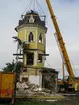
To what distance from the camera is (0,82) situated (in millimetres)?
25797

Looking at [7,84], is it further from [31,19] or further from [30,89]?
[31,19]

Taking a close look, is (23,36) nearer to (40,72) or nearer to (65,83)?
(40,72)

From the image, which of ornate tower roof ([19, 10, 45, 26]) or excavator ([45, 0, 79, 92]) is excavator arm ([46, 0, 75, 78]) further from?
ornate tower roof ([19, 10, 45, 26])

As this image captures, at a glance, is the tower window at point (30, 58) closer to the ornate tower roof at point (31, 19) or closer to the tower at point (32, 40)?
the tower at point (32, 40)

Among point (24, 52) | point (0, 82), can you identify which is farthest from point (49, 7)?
point (0, 82)

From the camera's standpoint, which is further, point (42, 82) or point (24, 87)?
point (42, 82)

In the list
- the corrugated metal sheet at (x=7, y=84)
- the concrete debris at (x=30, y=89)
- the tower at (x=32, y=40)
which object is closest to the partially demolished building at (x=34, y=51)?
the tower at (x=32, y=40)

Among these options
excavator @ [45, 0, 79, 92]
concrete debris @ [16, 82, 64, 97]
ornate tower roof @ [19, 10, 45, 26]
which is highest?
ornate tower roof @ [19, 10, 45, 26]

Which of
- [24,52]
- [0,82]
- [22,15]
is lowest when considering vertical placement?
[0,82]

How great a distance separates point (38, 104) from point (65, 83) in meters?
A: 19.5

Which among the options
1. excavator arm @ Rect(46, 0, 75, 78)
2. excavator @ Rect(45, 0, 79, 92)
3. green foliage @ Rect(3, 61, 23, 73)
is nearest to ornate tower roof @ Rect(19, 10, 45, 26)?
excavator arm @ Rect(46, 0, 75, 78)

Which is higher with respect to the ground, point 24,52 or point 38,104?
point 24,52

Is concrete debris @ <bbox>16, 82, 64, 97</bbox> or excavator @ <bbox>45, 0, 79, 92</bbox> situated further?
excavator @ <bbox>45, 0, 79, 92</bbox>

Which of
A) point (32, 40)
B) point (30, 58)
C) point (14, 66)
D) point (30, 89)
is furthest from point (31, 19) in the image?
point (30, 89)
